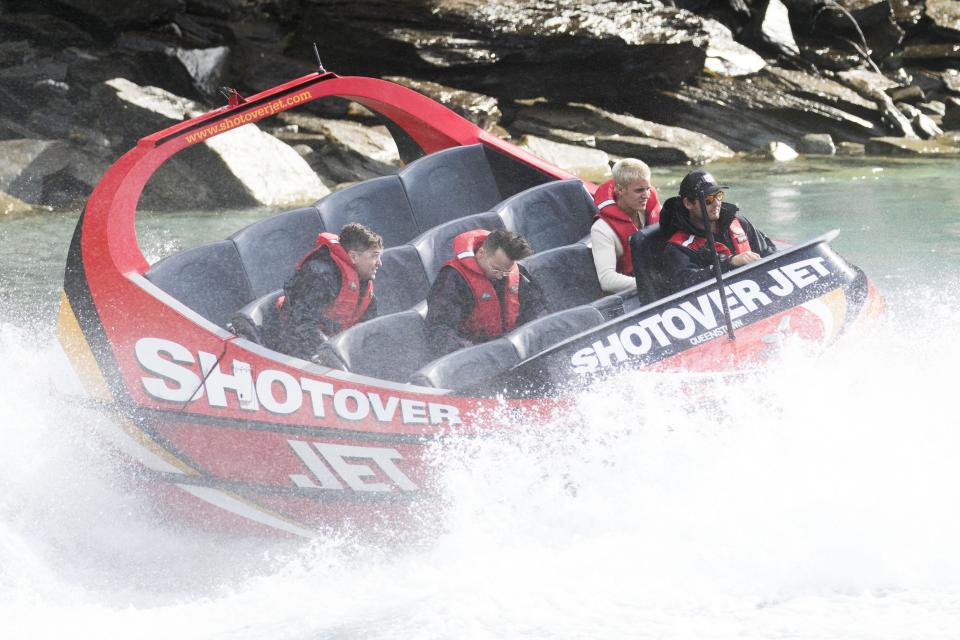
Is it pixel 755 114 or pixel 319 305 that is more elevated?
pixel 319 305

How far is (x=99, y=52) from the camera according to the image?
15961 mm

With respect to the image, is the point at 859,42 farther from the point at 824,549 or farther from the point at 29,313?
the point at 824,549

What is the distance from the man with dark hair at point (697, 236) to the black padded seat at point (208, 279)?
2.17 m

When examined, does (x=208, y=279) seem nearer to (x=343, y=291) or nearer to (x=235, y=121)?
(x=235, y=121)

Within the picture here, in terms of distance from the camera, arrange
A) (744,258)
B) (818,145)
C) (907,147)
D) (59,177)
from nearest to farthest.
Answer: (744,258) < (59,177) < (907,147) < (818,145)

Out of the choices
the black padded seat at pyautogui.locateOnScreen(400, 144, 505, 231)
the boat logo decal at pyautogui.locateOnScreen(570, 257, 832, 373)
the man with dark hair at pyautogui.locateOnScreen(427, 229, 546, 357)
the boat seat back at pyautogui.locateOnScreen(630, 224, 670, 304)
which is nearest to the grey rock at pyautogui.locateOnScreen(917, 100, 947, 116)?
the black padded seat at pyautogui.locateOnScreen(400, 144, 505, 231)

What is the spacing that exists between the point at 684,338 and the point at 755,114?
41.2 ft

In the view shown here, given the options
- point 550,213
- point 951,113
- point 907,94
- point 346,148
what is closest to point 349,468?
point 550,213

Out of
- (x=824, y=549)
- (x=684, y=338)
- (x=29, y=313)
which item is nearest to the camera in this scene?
(x=824, y=549)

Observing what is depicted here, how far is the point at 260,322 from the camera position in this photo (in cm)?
487

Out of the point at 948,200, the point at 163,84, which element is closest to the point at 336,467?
the point at 948,200

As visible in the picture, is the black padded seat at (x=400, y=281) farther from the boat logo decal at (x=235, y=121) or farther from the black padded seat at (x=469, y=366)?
the black padded seat at (x=469, y=366)

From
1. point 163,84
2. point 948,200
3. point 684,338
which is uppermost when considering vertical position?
point 684,338

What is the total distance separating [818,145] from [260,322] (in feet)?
40.0
